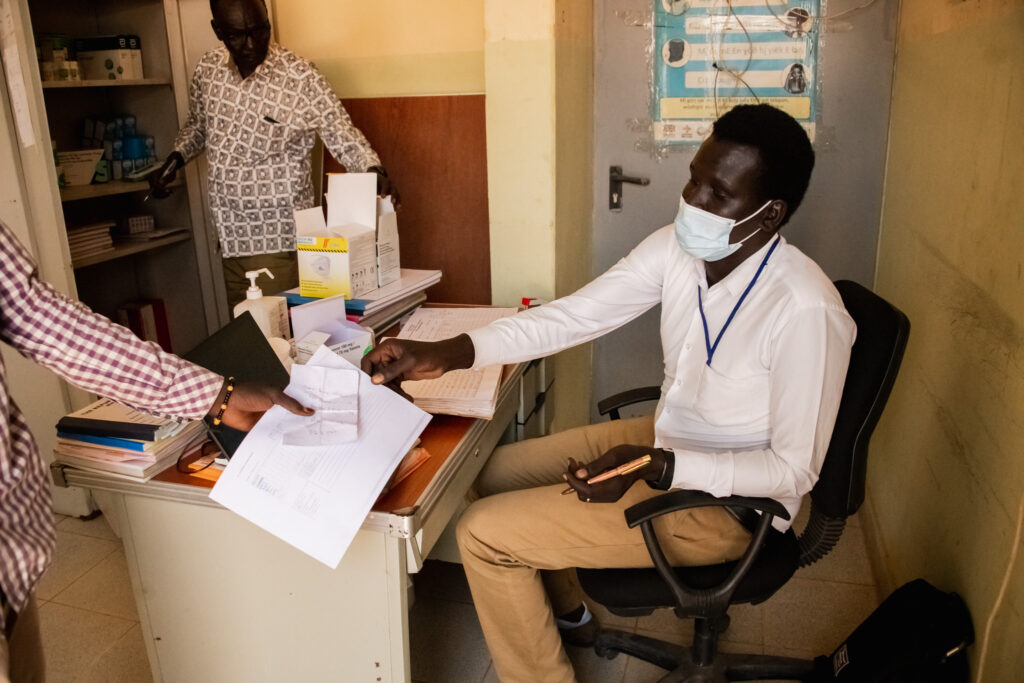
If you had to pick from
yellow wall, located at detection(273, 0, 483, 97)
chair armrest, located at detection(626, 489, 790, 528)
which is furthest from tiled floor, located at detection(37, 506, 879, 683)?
yellow wall, located at detection(273, 0, 483, 97)

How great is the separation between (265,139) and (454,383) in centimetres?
140

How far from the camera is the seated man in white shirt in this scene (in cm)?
147

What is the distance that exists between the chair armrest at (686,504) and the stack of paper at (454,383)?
41 centimetres

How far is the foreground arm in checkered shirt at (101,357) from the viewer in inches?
45.0

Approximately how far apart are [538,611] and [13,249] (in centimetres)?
118

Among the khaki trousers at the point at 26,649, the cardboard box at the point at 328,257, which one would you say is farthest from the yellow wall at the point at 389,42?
the khaki trousers at the point at 26,649

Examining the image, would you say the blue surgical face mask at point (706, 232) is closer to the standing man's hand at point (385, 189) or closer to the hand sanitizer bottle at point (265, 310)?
the hand sanitizer bottle at point (265, 310)

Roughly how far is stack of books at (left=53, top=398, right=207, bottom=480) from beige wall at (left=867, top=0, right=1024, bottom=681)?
1.51 m

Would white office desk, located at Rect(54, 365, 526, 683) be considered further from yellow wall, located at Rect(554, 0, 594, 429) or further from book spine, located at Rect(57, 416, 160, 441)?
yellow wall, located at Rect(554, 0, 594, 429)

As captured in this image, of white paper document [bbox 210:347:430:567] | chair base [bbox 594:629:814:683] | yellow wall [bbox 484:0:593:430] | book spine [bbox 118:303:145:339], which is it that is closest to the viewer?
white paper document [bbox 210:347:430:567]

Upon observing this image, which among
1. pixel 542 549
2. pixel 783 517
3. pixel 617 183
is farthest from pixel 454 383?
pixel 617 183

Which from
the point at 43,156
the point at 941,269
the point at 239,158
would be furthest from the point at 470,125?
the point at 941,269

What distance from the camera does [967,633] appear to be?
1.51 meters

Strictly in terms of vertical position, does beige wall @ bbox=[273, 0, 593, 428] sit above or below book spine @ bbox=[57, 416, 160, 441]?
above
